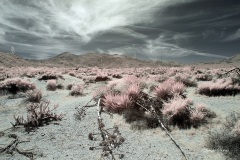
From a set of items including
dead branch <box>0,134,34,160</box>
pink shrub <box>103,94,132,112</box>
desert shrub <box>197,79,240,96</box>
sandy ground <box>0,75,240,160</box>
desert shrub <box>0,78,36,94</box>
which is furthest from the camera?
desert shrub <box>0,78,36,94</box>

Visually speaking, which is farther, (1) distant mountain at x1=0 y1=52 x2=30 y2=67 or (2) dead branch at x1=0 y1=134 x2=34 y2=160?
(1) distant mountain at x1=0 y1=52 x2=30 y2=67

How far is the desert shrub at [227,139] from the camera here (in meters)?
4.76

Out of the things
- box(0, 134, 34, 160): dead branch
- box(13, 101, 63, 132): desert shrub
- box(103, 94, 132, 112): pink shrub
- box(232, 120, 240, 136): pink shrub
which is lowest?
box(0, 134, 34, 160): dead branch

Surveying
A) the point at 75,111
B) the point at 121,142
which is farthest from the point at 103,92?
the point at 121,142

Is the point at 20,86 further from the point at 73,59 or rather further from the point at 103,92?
the point at 73,59

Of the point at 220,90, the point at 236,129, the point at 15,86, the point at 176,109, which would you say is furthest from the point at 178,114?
the point at 15,86

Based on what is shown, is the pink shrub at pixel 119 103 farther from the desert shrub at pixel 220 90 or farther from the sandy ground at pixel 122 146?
the desert shrub at pixel 220 90

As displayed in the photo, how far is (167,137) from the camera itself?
579 centimetres

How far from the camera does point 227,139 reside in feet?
16.9

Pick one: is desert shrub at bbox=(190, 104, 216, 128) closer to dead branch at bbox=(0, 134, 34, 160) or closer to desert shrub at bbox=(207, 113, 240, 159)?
desert shrub at bbox=(207, 113, 240, 159)

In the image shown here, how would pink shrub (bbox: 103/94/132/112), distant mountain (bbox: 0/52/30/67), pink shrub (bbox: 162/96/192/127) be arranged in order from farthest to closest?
distant mountain (bbox: 0/52/30/67) → pink shrub (bbox: 103/94/132/112) → pink shrub (bbox: 162/96/192/127)

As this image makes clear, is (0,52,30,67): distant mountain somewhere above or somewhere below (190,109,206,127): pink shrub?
above

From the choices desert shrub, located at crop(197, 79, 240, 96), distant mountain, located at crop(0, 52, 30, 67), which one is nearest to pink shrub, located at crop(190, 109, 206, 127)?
desert shrub, located at crop(197, 79, 240, 96)

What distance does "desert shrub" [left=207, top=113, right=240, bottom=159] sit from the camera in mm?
4762
